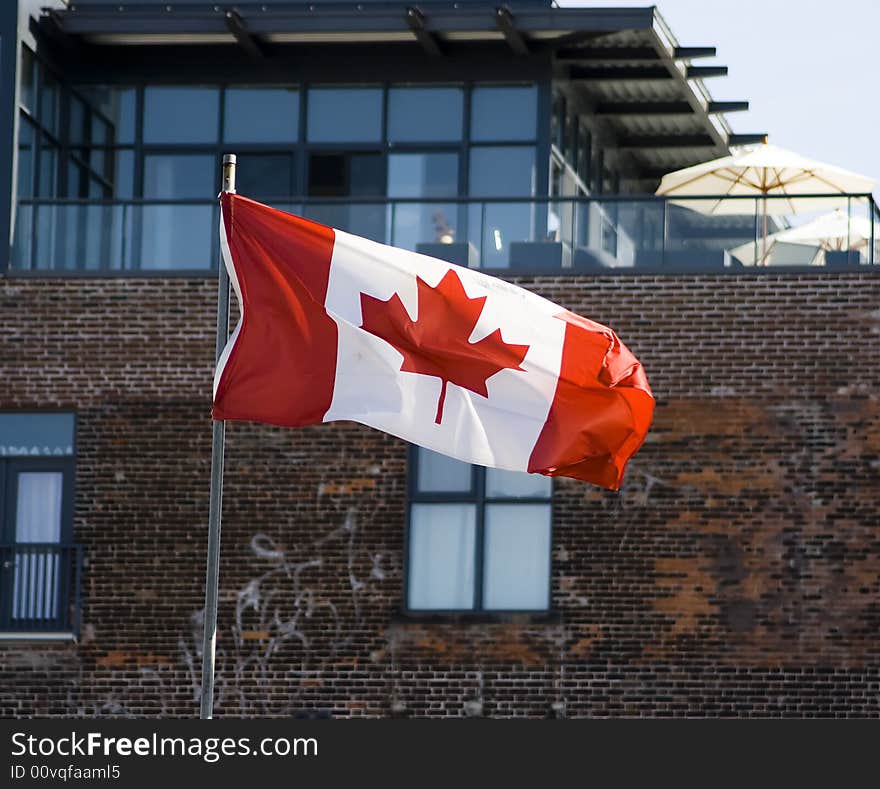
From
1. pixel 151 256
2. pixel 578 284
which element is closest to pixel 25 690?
pixel 151 256

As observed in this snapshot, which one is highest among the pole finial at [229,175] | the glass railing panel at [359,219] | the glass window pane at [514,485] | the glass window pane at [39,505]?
the glass railing panel at [359,219]

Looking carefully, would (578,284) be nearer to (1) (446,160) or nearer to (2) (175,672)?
(1) (446,160)

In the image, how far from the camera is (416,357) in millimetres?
17500

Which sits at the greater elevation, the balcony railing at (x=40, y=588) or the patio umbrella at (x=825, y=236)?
the patio umbrella at (x=825, y=236)

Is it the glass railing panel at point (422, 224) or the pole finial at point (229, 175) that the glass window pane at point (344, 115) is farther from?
the pole finial at point (229, 175)

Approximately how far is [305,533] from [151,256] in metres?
3.86

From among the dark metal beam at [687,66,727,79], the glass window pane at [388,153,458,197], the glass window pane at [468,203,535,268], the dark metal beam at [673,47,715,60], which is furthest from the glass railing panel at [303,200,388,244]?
the dark metal beam at [687,66,727,79]

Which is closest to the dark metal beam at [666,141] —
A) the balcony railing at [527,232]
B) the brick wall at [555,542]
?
the balcony railing at [527,232]

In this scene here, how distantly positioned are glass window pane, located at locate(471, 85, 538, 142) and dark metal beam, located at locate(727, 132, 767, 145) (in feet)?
18.7

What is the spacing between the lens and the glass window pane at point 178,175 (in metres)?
29.3

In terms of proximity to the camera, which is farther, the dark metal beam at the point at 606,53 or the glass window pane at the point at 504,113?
the dark metal beam at the point at 606,53

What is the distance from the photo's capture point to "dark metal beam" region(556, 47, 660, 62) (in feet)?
95.3

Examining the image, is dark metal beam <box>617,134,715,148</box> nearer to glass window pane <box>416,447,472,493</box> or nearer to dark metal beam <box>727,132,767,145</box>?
dark metal beam <box>727,132,767,145</box>

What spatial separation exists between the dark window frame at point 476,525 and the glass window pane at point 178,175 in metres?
5.27
